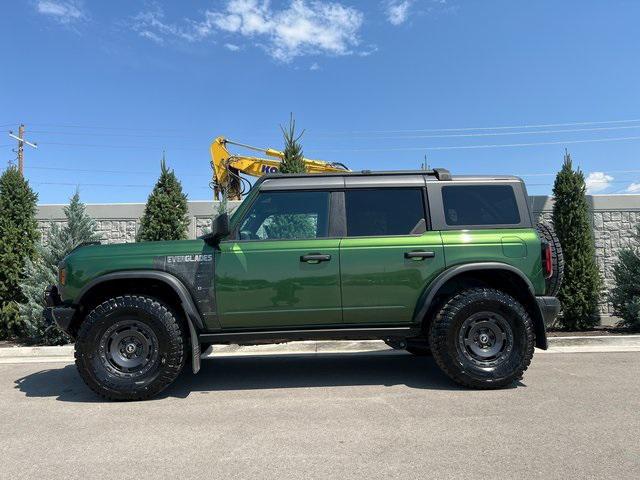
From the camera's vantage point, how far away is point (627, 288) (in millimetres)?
8078

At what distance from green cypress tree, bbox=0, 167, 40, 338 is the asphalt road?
2903 mm

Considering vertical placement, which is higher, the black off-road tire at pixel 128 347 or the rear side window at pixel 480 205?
the rear side window at pixel 480 205

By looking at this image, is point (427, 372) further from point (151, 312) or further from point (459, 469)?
point (151, 312)

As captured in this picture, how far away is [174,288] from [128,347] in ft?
2.46

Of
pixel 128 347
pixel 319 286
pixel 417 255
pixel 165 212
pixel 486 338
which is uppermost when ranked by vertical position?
pixel 165 212

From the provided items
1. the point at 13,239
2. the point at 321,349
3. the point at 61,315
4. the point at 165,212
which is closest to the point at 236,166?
the point at 165,212

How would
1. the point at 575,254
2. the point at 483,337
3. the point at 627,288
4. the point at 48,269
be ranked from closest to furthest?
the point at 483,337, the point at 48,269, the point at 627,288, the point at 575,254

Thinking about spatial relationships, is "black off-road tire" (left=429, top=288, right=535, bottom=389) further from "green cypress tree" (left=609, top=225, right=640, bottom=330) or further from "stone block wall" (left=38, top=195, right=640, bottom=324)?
"stone block wall" (left=38, top=195, right=640, bottom=324)

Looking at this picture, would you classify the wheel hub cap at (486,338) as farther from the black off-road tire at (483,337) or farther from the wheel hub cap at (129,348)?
the wheel hub cap at (129,348)

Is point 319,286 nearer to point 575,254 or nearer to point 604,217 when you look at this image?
point 575,254

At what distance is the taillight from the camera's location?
4.73m

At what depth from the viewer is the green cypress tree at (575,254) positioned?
810 centimetres

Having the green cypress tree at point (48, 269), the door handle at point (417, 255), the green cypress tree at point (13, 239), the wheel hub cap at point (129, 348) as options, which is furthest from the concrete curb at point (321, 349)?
the door handle at point (417, 255)

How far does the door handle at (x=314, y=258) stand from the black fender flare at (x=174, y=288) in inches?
45.8
